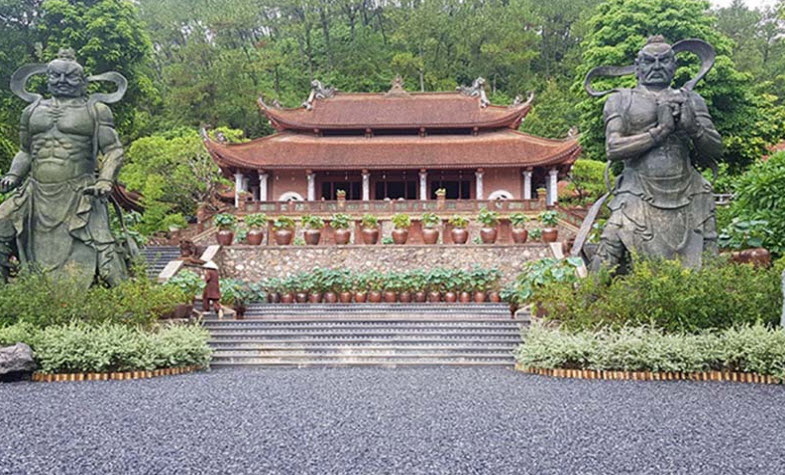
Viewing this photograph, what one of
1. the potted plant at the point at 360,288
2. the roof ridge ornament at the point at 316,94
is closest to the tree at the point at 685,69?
the potted plant at the point at 360,288

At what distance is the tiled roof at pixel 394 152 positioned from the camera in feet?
81.0

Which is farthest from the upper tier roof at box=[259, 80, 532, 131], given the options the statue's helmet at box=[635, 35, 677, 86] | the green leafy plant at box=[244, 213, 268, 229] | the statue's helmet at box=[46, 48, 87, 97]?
the statue's helmet at box=[635, 35, 677, 86]

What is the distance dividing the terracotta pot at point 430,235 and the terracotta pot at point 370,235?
1.38m

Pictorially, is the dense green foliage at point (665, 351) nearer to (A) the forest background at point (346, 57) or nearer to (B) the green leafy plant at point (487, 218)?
(B) the green leafy plant at point (487, 218)

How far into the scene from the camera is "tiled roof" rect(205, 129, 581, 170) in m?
24.7

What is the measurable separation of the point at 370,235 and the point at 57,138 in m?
9.37

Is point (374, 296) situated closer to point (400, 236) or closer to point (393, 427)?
point (400, 236)

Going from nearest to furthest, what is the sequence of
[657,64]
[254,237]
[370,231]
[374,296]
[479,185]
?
[657,64], [374,296], [254,237], [370,231], [479,185]

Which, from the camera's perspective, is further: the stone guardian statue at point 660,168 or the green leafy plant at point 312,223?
the green leafy plant at point 312,223

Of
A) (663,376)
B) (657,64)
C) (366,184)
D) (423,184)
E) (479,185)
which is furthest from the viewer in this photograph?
(479,185)

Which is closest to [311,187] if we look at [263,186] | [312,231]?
[263,186]

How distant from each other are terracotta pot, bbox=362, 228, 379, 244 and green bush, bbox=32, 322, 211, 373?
31.7 feet

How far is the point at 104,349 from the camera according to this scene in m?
7.12

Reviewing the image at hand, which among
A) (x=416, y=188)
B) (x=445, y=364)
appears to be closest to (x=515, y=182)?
(x=416, y=188)
